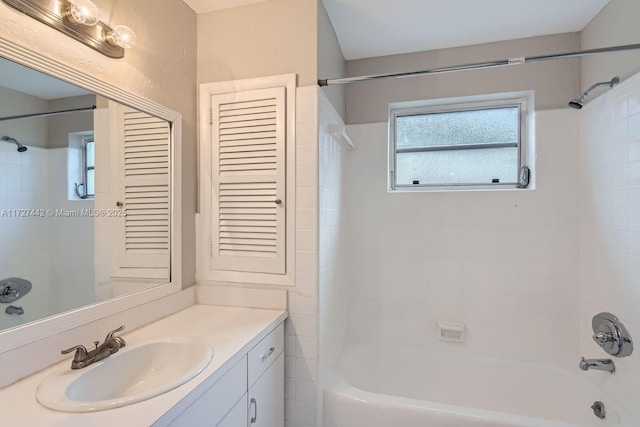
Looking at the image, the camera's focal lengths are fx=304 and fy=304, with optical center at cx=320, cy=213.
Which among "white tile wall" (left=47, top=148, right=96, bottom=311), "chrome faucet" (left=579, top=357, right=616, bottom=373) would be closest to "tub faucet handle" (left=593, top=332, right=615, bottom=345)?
"chrome faucet" (left=579, top=357, right=616, bottom=373)

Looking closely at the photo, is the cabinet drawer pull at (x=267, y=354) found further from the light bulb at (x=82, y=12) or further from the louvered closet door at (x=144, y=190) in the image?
the light bulb at (x=82, y=12)

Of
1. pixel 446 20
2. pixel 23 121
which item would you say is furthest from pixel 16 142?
pixel 446 20

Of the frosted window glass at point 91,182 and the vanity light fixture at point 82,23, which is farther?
the frosted window glass at point 91,182

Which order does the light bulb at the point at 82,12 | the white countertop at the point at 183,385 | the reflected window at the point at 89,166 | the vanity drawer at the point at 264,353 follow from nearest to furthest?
1. the white countertop at the point at 183,385
2. the light bulb at the point at 82,12
3. the reflected window at the point at 89,166
4. the vanity drawer at the point at 264,353

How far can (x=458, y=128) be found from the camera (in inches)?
86.7

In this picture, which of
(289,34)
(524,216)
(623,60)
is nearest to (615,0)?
(623,60)

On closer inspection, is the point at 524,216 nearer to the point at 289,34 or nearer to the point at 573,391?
the point at 573,391

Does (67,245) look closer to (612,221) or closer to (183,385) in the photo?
(183,385)

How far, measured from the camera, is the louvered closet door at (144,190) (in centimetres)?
134

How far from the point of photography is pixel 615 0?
158cm

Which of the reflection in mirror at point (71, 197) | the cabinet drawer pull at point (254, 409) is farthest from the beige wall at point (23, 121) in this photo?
the cabinet drawer pull at point (254, 409)

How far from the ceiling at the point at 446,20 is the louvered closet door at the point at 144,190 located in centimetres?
117

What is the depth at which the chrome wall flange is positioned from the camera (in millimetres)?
1504

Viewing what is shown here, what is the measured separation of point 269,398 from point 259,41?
5.87ft
